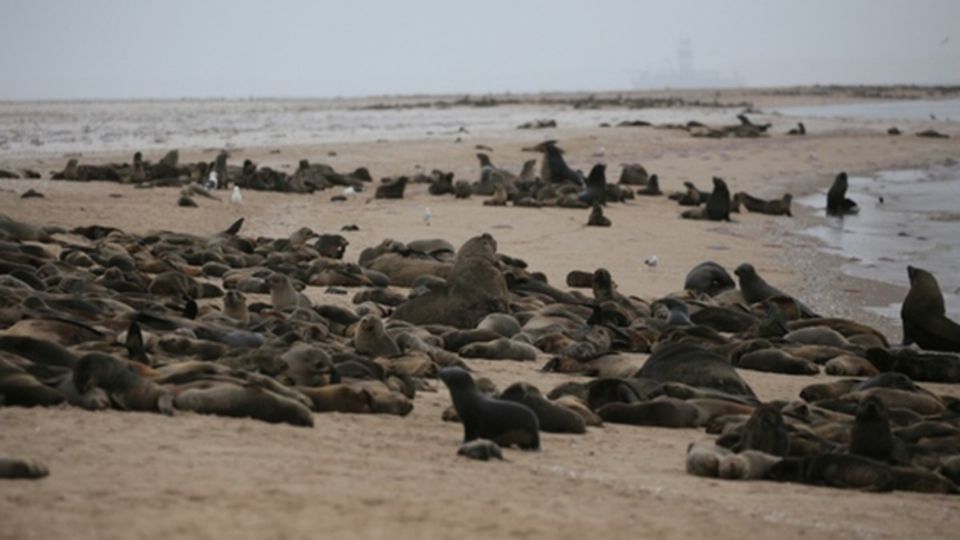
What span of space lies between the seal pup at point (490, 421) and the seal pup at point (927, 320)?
544 centimetres

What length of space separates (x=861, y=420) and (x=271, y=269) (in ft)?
23.9

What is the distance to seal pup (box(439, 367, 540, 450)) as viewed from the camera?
21.7 feet

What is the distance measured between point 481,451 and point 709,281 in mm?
7603

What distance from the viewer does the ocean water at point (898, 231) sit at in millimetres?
15984

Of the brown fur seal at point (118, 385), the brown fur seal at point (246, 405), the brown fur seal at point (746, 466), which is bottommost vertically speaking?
the brown fur seal at point (746, 466)

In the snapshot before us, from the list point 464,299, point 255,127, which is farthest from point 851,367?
point 255,127

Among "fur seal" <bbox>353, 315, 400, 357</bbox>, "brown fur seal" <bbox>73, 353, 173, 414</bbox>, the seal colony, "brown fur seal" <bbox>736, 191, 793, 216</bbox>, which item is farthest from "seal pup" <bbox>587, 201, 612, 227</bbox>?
"brown fur seal" <bbox>73, 353, 173, 414</bbox>

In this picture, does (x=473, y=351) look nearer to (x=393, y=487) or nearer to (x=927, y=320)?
(x=927, y=320)

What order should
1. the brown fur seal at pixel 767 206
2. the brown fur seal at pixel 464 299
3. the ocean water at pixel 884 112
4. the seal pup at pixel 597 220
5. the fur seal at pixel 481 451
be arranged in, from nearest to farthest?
the fur seal at pixel 481 451 < the brown fur seal at pixel 464 299 < the seal pup at pixel 597 220 < the brown fur seal at pixel 767 206 < the ocean water at pixel 884 112

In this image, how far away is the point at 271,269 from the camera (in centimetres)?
1288

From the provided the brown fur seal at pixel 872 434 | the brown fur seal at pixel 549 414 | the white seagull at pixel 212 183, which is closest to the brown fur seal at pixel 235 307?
the brown fur seal at pixel 549 414

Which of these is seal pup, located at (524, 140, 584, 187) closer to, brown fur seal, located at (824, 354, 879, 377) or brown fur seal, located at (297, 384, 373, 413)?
brown fur seal, located at (824, 354, 879, 377)

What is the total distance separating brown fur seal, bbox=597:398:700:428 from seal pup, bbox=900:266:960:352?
13.3 ft

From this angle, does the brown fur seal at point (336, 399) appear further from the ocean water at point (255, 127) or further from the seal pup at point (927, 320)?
the ocean water at point (255, 127)
